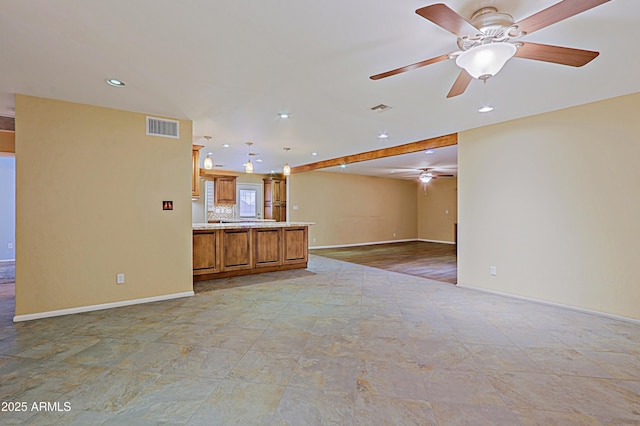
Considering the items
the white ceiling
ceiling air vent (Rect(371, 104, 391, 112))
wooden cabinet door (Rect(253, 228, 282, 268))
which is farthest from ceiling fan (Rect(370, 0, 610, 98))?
wooden cabinet door (Rect(253, 228, 282, 268))

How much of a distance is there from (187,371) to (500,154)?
450cm

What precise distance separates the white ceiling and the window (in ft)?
19.2

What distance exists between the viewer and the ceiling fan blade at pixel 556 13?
147 cm

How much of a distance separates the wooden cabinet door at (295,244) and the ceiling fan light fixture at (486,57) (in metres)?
4.62

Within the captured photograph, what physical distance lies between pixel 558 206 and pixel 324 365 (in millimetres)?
3445

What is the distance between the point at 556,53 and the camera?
194cm

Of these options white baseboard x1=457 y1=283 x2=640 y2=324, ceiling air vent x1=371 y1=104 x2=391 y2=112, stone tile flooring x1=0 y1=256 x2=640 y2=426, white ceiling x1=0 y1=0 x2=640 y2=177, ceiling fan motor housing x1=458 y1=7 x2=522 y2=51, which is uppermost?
ceiling air vent x1=371 y1=104 x2=391 y2=112

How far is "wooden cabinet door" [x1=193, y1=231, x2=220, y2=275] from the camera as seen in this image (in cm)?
499

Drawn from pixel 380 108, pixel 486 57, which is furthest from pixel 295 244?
pixel 486 57

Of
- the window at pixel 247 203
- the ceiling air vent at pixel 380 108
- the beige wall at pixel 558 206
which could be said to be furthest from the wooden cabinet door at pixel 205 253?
the window at pixel 247 203

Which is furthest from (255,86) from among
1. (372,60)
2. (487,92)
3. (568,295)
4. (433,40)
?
(568,295)

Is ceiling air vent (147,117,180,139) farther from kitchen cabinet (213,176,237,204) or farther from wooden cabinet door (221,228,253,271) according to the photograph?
kitchen cabinet (213,176,237,204)

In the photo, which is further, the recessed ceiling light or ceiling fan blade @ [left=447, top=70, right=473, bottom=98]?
the recessed ceiling light

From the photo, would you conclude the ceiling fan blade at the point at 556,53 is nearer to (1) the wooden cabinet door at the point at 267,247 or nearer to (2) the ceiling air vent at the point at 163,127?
(2) the ceiling air vent at the point at 163,127
